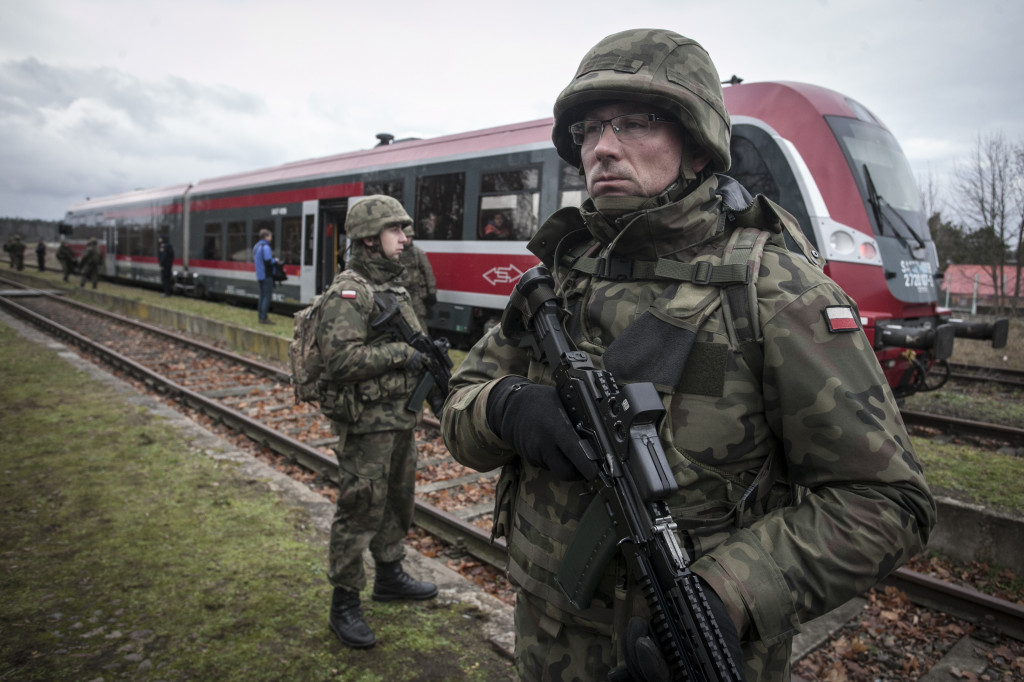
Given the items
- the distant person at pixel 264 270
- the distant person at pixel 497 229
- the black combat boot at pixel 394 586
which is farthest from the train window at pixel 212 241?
the black combat boot at pixel 394 586

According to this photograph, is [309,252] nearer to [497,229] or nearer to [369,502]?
[497,229]

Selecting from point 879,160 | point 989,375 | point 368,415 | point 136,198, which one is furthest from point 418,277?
point 136,198

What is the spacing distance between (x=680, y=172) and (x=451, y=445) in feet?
3.14

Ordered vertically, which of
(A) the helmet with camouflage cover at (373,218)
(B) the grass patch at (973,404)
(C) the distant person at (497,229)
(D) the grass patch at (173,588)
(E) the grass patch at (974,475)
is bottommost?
(D) the grass patch at (173,588)

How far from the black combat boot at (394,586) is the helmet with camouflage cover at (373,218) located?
72.4 inches

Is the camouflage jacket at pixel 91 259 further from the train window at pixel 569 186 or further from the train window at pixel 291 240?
the train window at pixel 569 186

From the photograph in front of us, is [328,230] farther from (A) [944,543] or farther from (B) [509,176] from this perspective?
(A) [944,543]

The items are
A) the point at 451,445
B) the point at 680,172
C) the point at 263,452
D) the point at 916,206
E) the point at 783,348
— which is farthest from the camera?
the point at 916,206

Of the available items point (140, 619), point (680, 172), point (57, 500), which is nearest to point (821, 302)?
point (680, 172)

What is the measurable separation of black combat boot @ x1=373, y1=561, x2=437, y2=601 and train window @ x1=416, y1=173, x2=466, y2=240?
7.15 m

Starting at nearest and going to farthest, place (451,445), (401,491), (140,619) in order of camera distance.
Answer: (451,445)
(140,619)
(401,491)

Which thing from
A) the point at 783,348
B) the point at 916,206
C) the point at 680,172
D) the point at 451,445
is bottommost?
the point at 451,445

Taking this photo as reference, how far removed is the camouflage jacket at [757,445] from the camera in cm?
126

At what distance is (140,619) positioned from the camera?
328 cm
